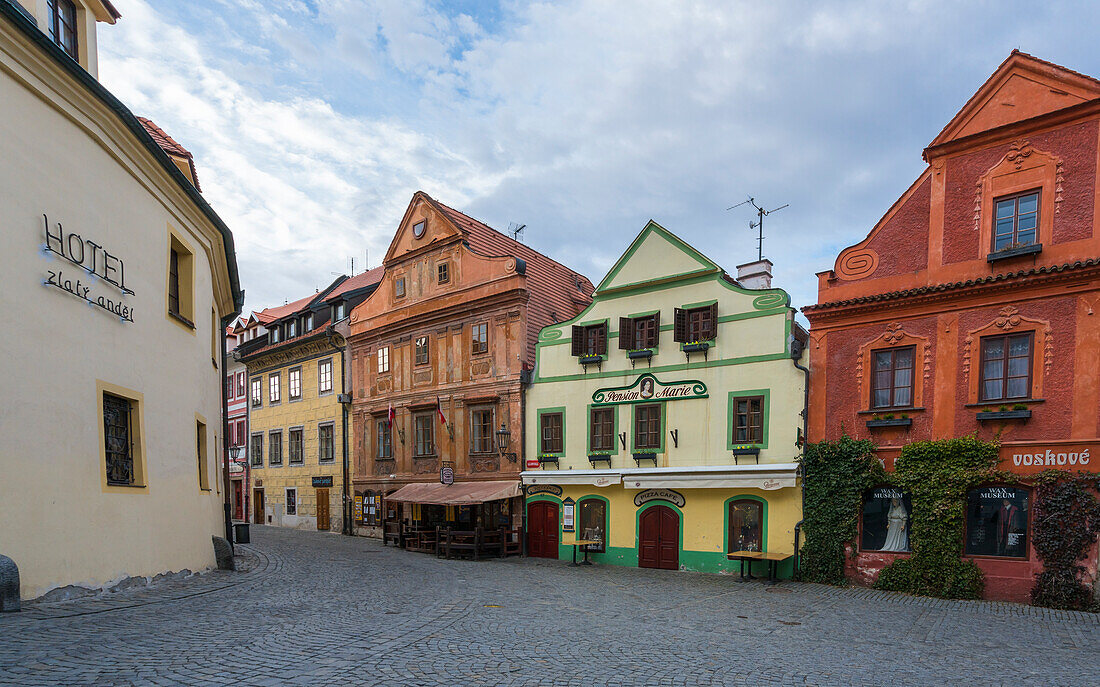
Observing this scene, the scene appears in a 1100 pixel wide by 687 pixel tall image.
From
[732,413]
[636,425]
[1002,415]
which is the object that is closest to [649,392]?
[636,425]

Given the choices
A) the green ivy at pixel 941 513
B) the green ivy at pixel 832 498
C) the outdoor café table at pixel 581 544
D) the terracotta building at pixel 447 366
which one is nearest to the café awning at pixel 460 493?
the terracotta building at pixel 447 366

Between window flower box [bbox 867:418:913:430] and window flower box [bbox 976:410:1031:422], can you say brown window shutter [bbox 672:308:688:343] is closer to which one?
window flower box [bbox 867:418:913:430]

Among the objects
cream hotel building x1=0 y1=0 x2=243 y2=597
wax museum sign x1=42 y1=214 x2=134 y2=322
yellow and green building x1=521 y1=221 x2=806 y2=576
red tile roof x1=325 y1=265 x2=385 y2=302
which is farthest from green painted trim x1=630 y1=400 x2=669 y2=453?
red tile roof x1=325 y1=265 x2=385 y2=302

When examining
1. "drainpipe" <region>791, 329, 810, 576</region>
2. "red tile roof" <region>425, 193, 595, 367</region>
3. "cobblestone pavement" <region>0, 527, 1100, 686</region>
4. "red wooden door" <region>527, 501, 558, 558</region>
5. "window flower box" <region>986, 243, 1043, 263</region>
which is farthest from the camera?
"red tile roof" <region>425, 193, 595, 367</region>

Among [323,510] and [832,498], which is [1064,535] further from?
[323,510]

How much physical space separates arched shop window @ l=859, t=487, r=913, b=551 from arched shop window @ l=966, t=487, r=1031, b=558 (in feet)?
3.89

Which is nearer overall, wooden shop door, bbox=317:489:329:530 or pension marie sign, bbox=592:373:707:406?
pension marie sign, bbox=592:373:707:406

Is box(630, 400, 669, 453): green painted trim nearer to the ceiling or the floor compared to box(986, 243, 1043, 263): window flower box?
nearer to the floor

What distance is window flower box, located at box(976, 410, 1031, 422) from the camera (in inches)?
520

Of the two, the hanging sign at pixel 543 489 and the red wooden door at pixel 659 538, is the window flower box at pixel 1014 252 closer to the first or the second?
the red wooden door at pixel 659 538

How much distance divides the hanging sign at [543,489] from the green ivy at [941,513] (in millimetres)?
9485

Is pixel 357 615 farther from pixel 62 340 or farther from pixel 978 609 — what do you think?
pixel 978 609

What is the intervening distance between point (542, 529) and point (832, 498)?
358 inches

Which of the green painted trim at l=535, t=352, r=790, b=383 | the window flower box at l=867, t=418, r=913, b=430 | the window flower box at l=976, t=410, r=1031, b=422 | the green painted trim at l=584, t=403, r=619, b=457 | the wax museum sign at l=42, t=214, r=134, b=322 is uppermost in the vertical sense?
the wax museum sign at l=42, t=214, r=134, b=322
